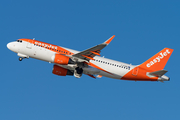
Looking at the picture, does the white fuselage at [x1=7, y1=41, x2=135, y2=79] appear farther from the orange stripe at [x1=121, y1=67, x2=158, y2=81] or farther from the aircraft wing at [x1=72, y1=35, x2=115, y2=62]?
the aircraft wing at [x1=72, y1=35, x2=115, y2=62]

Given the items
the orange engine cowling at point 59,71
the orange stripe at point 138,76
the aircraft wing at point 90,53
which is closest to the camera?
the aircraft wing at point 90,53

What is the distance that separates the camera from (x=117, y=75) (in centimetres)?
4888

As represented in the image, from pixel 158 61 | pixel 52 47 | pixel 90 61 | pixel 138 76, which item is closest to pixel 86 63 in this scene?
pixel 90 61

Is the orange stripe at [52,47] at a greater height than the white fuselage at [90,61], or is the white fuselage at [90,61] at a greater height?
the orange stripe at [52,47]

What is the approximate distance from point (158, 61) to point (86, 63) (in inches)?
515

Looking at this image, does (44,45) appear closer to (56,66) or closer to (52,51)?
(52,51)

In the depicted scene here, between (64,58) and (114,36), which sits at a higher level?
(114,36)

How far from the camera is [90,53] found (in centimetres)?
4538

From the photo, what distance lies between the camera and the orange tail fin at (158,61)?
1994 inches

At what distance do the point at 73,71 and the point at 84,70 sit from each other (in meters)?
3.21

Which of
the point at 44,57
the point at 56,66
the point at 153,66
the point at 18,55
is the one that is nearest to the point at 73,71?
the point at 56,66

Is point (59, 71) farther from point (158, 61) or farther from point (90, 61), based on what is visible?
point (158, 61)

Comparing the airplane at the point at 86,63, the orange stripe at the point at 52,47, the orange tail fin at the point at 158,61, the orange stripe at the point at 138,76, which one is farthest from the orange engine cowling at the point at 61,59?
the orange tail fin at the point at 158,61

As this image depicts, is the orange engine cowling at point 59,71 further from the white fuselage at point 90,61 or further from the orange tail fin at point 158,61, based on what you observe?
the orange tail fin at point 158,61
